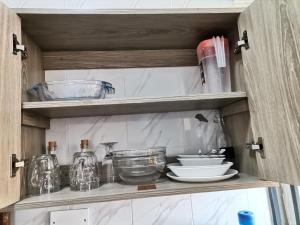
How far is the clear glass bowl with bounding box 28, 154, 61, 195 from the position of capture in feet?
2.19

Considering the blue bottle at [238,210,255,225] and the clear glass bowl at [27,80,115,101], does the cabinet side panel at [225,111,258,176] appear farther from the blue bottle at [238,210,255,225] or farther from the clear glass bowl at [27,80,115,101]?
the clear glass bowl at [27,80,115,101]

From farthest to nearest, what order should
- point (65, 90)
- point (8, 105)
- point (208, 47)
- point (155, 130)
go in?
point (155, 130) → point (208, 47) → point (65, 90) → point (8, 105)

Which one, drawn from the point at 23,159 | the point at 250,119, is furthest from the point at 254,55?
the point at 23,159

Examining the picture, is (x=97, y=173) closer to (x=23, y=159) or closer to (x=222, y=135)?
(x=23, y=159)

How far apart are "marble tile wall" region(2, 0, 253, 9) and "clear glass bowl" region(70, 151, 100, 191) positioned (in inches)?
25.5

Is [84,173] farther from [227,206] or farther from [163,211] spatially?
[227,206]

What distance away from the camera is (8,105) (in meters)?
0.55

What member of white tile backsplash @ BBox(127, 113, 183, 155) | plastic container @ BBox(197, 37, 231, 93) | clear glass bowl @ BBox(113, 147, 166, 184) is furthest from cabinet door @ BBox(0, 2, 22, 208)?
plastic container @ BBox(197, 37, 231, 93)

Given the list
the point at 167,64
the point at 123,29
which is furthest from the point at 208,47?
the point at 123,29

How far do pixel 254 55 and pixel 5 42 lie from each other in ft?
2.22

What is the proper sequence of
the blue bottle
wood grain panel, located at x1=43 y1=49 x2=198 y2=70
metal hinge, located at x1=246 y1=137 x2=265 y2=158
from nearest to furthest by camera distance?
1. metal hinge, located at x1=246 y1=137 x2=265 y2=158
2. the blue bottle
3. wood grain panel, located at x1=43 y1=49 x2=198 y2=70

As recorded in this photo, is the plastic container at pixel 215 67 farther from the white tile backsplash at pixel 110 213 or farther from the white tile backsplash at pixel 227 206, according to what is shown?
the white tile backsplash at pixel 110 213

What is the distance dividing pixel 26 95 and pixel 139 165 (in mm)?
414

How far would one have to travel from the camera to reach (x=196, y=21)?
2.44 feet
